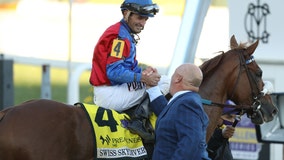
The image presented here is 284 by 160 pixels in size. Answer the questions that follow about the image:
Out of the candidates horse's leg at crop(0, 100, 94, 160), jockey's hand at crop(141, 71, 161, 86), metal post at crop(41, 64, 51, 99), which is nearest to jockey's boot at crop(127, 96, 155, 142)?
jockey's hand at crop(141, 71, 161, 86)

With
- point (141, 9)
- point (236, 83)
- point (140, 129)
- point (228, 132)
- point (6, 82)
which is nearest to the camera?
point (140, 129)

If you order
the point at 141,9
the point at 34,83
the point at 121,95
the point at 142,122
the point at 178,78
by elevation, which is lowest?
the point at 34,83

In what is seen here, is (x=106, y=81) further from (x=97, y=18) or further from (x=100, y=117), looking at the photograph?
(x=97, y=18)

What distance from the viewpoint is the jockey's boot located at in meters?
6.62

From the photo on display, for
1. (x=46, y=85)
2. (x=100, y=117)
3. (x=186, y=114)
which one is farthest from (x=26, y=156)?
(x=46, y=85)

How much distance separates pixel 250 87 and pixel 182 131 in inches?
94.3

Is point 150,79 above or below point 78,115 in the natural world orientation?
above

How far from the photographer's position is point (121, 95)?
22.4ft

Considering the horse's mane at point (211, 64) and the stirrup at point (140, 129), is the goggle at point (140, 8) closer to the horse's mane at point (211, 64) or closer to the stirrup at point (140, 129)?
the horse's mane at point (211, 64)

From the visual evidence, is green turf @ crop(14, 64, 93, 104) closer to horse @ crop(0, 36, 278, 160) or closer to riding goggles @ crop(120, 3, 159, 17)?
horse @ crop(0, 36, 278, 160)

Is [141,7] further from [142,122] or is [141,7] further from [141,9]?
[142,122]

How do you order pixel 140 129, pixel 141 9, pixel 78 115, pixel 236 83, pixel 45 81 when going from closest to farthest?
pixel 78 115 < pixel 140 129 < pixel 141 9 < pixel 236 83 < pixel 45 81

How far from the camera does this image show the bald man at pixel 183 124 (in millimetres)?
4703

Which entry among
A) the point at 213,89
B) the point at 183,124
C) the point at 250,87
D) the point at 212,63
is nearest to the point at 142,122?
the point at 213,89
